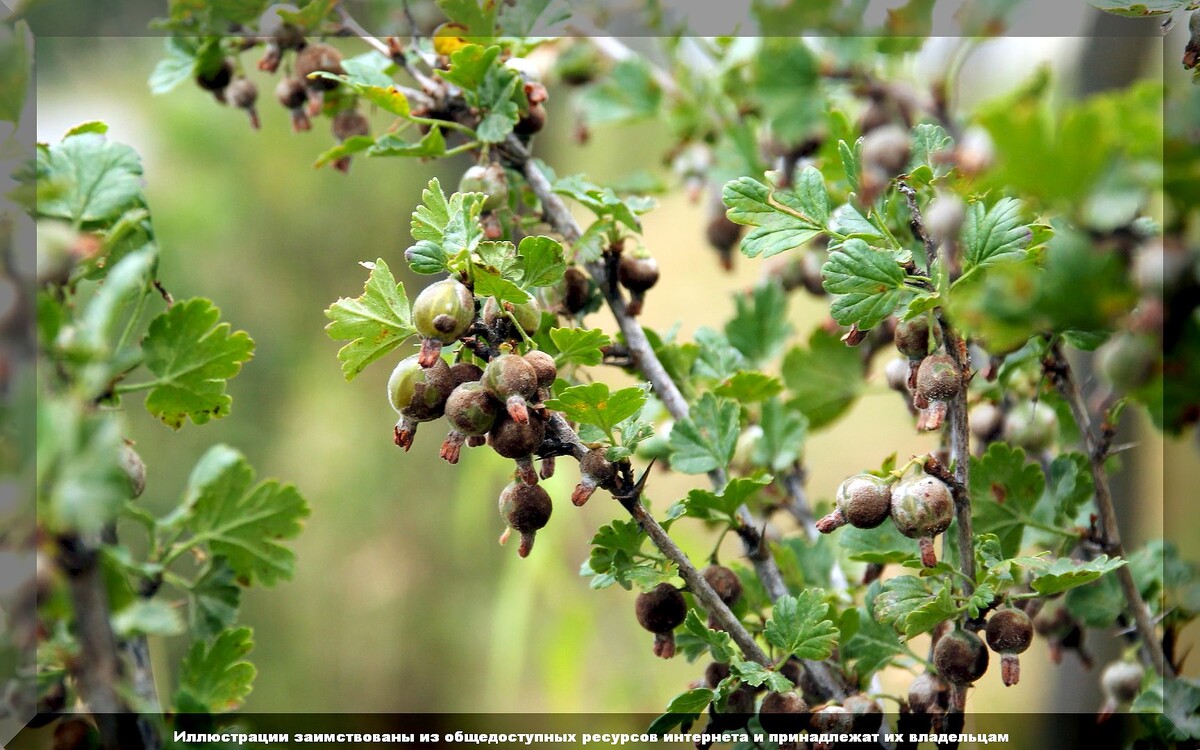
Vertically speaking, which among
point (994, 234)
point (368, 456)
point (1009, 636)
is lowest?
point (368, 456)

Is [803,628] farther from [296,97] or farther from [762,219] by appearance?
[296,97]

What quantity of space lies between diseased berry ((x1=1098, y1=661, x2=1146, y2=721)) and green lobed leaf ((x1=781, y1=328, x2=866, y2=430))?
8.1 inches

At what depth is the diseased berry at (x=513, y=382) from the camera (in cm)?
30

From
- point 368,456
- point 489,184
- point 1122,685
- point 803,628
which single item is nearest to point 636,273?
point 489,184

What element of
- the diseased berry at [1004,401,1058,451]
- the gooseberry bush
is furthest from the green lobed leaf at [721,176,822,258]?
the diseased berry at [1004,401,1058,451]

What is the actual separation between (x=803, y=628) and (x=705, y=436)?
102mm

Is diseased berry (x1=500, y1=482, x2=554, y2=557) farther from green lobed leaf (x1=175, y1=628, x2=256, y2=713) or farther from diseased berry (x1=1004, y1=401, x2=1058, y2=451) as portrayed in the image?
diseased berry (x1=1004, y1=401, x2=1058, y2=451)

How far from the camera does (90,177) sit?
0.36 meters

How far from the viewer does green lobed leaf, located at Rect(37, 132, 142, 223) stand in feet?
1.14

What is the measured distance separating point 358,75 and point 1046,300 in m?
0.35

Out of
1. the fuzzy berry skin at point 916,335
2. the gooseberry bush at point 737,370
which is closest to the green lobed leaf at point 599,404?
the gooseberry bush at point 737,370

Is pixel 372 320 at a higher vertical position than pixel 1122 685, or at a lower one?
higher

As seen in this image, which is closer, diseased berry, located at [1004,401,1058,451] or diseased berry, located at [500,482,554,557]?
diseased berry, located at [500,482,554,557]

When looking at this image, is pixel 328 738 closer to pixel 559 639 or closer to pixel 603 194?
pixel 603 194
